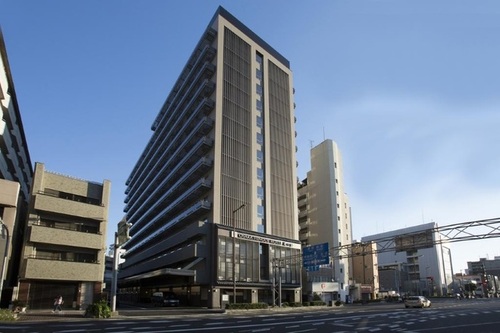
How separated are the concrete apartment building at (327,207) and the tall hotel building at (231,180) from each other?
74.2 feet

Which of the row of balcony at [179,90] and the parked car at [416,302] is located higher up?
the row of balcony at [179,90]

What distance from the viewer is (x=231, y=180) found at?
201ft

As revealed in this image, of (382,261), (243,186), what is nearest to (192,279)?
(243,186)

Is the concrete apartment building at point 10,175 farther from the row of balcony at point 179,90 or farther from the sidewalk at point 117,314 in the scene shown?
the row of balcony at point 179,90

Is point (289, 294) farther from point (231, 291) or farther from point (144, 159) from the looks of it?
point (144, 159)

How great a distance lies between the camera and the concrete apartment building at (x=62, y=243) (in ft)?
134

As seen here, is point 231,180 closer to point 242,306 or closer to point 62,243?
point 242,306

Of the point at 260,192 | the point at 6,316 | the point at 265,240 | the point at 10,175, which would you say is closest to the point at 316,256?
the point at 265,240

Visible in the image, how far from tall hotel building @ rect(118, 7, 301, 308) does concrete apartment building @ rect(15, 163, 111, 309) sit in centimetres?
1156

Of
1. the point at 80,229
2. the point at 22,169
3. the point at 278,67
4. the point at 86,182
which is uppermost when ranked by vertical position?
the point at 278,67

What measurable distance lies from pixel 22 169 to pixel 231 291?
37587mm

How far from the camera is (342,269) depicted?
86875 millimetres

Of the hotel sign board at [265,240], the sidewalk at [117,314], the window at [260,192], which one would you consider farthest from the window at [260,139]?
the sidewalk at [117,314]

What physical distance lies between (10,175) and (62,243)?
51.9ft
